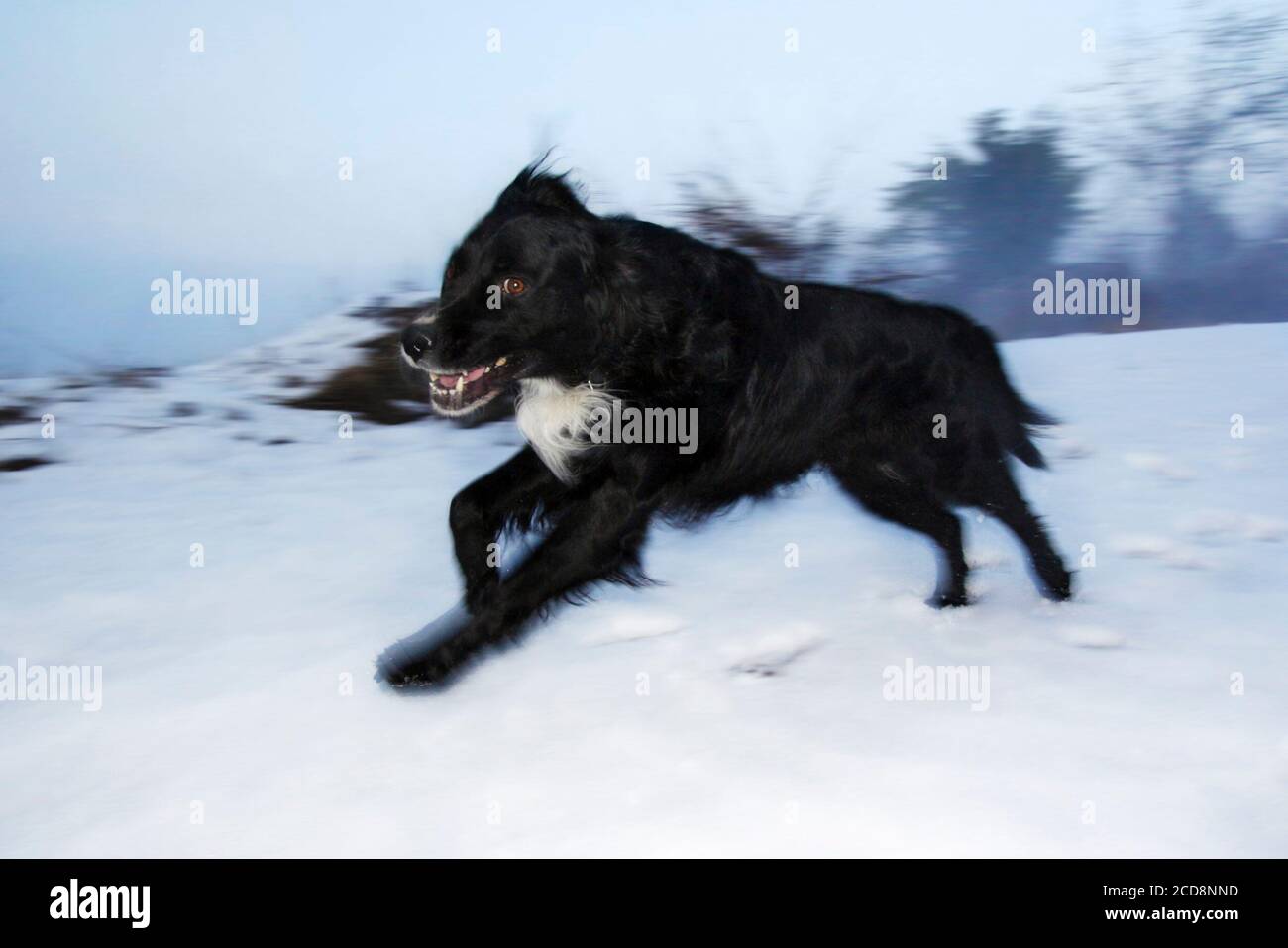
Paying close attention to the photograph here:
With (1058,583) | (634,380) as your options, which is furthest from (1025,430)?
(634,380)

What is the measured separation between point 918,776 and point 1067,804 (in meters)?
0.31

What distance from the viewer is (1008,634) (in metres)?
3.26

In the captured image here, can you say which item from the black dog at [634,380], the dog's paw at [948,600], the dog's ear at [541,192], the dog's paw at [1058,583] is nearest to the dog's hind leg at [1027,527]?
the dog's paw at [1058,583]

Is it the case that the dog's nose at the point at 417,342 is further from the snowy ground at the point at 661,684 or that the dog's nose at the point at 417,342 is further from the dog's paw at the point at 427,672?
the snowy ground at the point at 661,684

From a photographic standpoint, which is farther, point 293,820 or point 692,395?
point 692,395

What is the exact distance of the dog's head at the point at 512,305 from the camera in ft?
8.96

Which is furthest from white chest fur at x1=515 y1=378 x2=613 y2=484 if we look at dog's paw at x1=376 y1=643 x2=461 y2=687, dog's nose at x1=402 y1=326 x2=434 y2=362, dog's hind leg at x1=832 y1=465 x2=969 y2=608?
dog's hind leg at x1=832 y1=465 x2=969 y2=608

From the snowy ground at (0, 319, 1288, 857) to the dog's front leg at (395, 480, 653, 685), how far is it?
10 centimetres

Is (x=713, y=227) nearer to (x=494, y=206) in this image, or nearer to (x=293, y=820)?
(x=494, y=206)

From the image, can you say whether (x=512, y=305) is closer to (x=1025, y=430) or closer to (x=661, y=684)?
(x=661, y=684)

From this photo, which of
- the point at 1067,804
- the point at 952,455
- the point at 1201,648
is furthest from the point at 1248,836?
the point at 952,455

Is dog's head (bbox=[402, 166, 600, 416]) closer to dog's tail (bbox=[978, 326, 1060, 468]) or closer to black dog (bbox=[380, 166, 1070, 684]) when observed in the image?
black dog (bbox=[380, 166, 1070, 684])

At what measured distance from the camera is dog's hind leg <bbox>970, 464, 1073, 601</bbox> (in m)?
3.39

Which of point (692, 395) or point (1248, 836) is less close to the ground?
point (692, 395)
